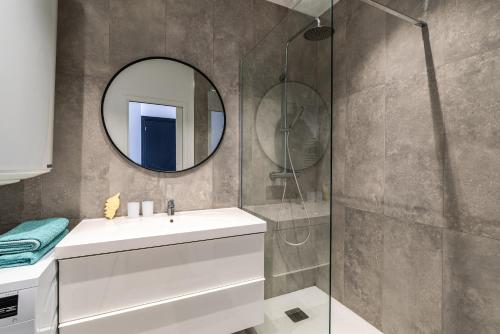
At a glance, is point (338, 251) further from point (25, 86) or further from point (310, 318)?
point (25, 86)

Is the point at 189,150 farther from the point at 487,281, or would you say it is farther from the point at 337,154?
the point at 487,281

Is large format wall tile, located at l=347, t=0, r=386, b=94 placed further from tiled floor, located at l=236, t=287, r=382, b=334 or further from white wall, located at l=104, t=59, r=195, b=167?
tiled floor, located at l=236, t=287, r=382, b=334

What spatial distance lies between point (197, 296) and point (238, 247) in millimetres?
315

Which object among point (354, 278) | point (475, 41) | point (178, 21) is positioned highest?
point (178, 21)

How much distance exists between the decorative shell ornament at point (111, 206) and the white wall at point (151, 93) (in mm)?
307

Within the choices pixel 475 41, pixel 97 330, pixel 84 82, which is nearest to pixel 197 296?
pixel 97 330

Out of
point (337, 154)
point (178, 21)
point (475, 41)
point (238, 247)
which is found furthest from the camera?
point (337, 154)

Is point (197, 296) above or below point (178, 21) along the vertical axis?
below

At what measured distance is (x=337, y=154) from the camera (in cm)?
193

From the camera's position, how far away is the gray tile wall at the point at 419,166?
1.11 m

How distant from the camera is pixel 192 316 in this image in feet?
3.86

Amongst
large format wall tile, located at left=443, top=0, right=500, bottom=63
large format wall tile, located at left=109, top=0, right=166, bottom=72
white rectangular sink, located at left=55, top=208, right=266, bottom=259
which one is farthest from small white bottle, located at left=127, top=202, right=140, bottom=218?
large format wall tile, located at left=443, top=0, right=500, bottom=63

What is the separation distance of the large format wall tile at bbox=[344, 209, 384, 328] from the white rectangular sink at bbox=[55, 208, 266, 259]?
0.86m

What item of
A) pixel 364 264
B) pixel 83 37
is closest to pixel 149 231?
pixel 83 37
